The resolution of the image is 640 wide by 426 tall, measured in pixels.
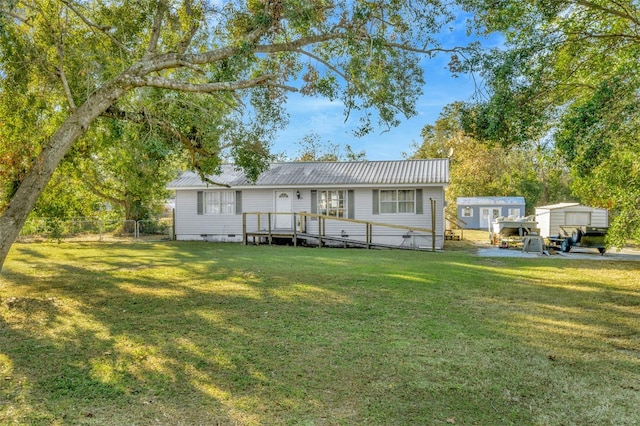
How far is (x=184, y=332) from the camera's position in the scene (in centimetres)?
522

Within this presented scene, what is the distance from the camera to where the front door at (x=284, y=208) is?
18.4 metres

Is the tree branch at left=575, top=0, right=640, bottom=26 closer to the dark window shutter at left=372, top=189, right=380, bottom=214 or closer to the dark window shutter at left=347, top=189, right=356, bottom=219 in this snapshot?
the dark window shutter at left=372, top=189, right=380, bottom=214

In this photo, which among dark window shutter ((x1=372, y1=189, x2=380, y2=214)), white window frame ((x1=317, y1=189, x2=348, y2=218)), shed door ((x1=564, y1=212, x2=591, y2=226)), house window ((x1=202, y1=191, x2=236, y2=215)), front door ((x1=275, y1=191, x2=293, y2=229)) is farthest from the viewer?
shed door ((x1=564, y1=212, x2=591, y2=226))

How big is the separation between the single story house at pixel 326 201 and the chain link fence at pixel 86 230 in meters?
2.51

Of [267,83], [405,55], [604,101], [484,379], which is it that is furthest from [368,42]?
[484,379]

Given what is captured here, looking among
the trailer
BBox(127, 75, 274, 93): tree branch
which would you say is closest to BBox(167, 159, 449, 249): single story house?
the trailer

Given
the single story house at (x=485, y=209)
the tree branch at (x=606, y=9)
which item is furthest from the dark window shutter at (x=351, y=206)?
the single story house at (x=485, y=209)

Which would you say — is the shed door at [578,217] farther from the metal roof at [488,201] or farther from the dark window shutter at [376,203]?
the dark window shutter at [376,203]

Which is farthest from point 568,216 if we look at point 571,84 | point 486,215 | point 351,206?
point 571,84

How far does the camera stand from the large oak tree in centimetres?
687

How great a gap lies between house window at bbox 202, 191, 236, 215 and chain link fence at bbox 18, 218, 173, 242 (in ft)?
8.16

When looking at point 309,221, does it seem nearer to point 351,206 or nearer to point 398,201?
point 351,206

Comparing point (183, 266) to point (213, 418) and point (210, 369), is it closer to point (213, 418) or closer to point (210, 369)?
point (210, 369)

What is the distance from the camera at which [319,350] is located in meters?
4.58
